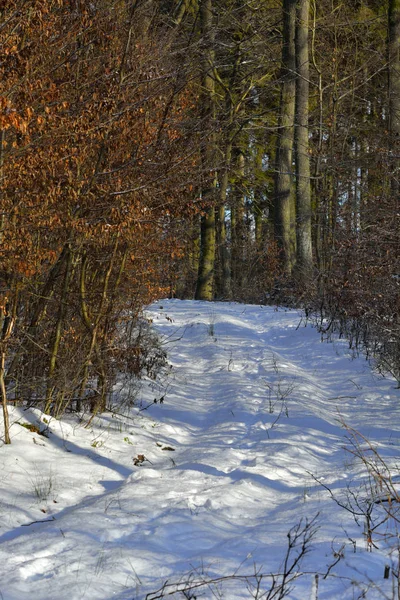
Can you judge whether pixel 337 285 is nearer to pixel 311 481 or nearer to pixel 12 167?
pixel 311 481

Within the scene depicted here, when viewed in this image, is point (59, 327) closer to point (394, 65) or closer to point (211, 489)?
point (211, 489)

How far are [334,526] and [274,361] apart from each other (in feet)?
19.5

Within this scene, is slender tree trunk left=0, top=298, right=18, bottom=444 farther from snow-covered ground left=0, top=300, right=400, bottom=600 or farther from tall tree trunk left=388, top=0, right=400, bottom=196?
tall tree trunk left=388, top=0, right=400, bottom=196

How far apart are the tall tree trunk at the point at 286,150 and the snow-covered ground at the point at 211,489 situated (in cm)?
828

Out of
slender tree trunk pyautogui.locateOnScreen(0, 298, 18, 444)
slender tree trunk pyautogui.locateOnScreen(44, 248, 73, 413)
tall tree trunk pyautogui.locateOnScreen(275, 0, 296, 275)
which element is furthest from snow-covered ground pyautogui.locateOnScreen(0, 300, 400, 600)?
tall tree trunk pyautogui.locateOnScreen(275, 0, 296, 275)

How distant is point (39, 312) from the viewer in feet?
23.4

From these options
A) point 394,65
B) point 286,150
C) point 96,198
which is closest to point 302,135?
point 286,150

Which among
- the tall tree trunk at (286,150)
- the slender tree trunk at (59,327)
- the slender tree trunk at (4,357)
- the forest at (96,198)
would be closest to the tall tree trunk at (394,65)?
the tall tree trunk at (286,150)

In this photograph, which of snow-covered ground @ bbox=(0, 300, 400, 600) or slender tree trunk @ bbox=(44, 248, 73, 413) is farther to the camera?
slender tree trunk @ bbox=(44, 248, 73, 413)

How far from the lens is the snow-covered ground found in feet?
12.0

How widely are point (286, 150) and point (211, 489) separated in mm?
14548

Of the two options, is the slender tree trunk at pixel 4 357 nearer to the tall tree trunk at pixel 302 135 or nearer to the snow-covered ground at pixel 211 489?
the snow-covered ground at pixel 211 489

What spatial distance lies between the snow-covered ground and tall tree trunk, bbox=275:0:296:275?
8.28 m

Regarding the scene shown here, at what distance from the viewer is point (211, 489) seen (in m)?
5.35
